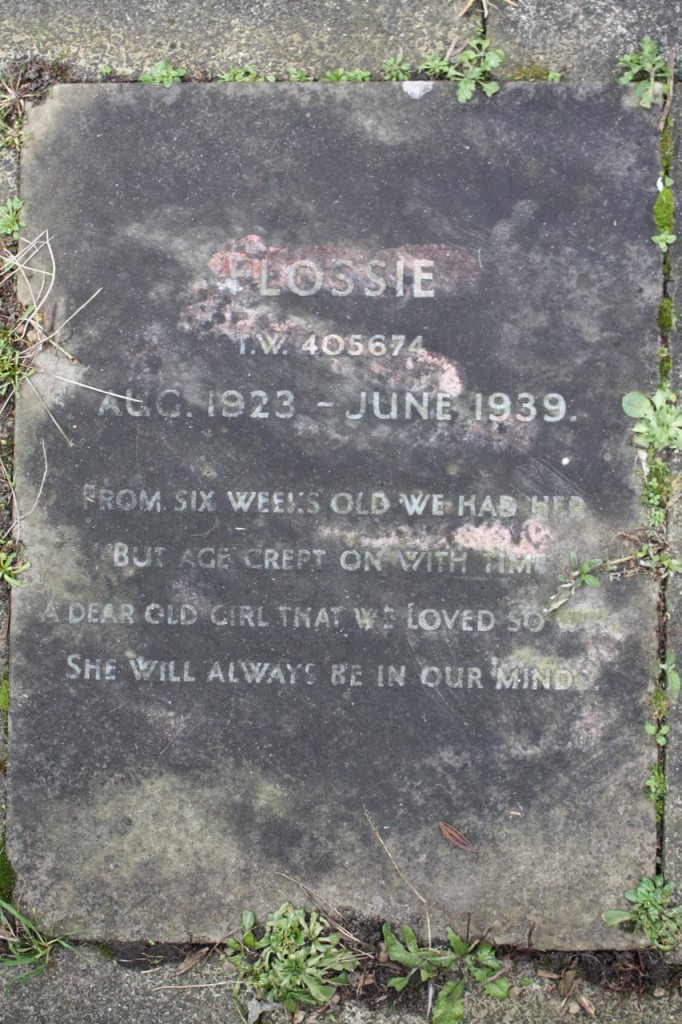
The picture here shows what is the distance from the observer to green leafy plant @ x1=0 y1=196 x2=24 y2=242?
2373 mm

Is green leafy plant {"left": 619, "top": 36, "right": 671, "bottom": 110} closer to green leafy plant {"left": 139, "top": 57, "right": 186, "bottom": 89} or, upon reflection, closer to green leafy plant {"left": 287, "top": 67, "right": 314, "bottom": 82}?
green leafy plant {"left": 287, "top": 67, "right": 314, "bottom": 82}

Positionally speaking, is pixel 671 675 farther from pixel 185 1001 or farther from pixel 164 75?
pixel 164 75

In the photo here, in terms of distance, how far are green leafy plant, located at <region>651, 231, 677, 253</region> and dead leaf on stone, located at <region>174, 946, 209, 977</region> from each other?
2.42 meters

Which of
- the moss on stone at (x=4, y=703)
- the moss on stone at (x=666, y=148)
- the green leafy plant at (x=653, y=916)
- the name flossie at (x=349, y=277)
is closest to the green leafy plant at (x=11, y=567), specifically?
the moss on stone at (x=4, y=703)

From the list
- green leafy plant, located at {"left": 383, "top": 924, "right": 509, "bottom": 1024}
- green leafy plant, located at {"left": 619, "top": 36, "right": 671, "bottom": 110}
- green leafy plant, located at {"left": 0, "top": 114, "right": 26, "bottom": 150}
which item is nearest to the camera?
green leafy plant, located at {"left": 383, "top": 924, "right": 509, "bottom": 1024}

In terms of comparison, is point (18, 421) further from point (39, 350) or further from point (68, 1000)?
point (68, 1000)

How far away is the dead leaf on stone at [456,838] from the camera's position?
224 centimetres

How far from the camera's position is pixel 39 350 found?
2352 millimetres

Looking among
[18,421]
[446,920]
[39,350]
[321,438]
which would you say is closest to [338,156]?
[321,438]

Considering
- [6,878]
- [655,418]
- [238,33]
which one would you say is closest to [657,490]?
[655,418]

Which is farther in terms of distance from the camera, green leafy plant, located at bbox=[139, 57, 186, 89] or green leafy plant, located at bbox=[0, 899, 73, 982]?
green leafy plant, located at bbox=[139, 57, 186, 89]

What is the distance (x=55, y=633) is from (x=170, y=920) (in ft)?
2.94

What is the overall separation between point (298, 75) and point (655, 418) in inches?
57.8

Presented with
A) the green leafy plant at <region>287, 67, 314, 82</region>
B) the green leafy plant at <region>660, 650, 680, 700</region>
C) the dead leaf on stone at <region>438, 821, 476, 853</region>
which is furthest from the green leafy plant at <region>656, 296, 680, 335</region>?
the dead leaf on stone at <region>438, 821, 476, 853</region>
